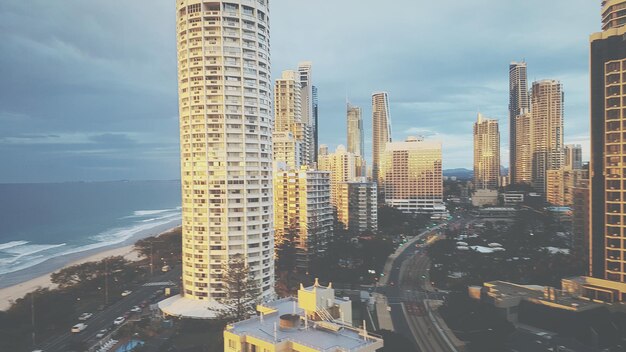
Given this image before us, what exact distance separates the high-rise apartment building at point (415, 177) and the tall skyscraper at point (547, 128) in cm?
3823

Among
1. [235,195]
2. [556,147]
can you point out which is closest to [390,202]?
[556,147]

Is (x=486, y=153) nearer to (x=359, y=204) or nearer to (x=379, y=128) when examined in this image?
(x=379, y=128)

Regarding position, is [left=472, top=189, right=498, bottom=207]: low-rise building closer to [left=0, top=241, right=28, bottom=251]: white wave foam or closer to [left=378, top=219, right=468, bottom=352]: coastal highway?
[left=378, top=219, right=468, bottom=352]: coastal highway

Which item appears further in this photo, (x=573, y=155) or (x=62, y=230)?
(x=573, y=155)

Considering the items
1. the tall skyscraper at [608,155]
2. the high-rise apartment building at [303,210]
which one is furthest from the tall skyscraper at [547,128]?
the tall skyscraper at [608,155]

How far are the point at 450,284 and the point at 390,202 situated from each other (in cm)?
6428

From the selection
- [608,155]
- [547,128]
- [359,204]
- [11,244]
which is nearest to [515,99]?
[547,128]

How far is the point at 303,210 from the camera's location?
52.6 meters

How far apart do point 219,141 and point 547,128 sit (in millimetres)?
125283

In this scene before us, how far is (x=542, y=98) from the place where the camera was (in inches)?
5162

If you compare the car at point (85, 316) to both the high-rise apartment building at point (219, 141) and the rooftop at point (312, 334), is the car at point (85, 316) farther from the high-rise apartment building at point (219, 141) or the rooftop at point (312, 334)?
the rooftop at point (312, 334)

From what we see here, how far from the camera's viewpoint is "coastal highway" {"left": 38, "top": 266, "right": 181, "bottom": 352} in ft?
94.1

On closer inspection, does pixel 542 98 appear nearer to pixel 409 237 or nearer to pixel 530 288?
pixel 409 237

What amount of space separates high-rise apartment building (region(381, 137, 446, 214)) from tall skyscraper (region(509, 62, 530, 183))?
6073 centimetres
